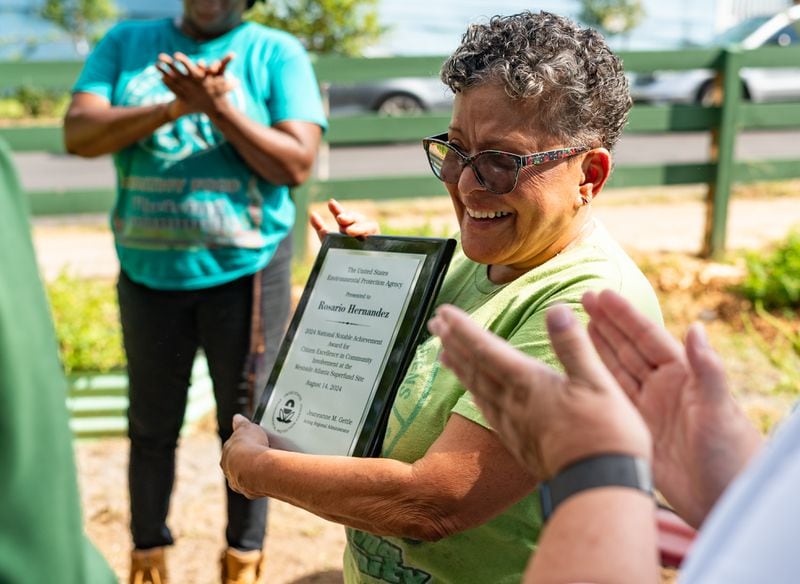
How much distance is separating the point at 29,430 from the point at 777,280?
523 centimetres

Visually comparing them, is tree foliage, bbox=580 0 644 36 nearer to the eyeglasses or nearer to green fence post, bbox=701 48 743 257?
green fence post, bbox=701 48 743 257

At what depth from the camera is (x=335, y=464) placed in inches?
68.0

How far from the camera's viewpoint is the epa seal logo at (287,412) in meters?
1.89

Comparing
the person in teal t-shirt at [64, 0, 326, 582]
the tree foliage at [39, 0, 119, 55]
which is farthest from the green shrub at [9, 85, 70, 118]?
the person in teal t-shirt at [64, 0, 326, 582]

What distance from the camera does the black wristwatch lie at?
1001 mm

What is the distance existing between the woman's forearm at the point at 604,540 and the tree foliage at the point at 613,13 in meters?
30.6

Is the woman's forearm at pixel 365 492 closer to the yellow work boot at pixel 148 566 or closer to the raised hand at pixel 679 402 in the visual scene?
the raised hand at pixel 679 402

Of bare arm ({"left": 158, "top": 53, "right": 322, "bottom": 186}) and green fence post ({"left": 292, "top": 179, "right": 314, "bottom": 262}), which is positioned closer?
bare arm ({"left": 158, "top": 53, "right": 322, "bottom": 186})

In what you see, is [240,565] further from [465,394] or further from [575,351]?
[575,351]

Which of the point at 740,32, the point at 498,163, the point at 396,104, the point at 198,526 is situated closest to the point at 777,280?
the point at 198,526

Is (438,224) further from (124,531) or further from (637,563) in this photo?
(637,563)

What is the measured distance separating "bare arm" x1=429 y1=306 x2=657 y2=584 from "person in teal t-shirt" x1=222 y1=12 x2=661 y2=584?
20.5 inches

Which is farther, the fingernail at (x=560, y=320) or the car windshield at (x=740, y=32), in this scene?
the car windshield at (x=740, y=32)

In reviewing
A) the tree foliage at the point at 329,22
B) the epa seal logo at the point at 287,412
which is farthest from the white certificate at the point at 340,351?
the tree foliage at the point at 329,22
